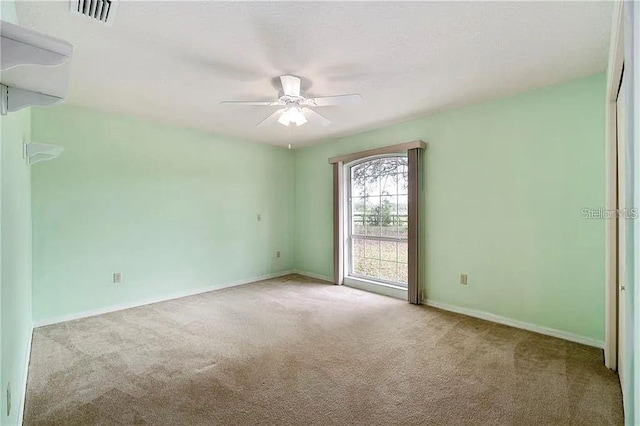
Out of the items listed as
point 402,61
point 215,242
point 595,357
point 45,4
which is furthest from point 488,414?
point 215,242

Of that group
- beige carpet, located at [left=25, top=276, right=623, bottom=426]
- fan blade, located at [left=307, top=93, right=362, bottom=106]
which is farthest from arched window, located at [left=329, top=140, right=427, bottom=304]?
fan blade, located at [left=307, top=93, right=362, bottom=106]

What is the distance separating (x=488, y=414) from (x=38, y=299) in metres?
4.41

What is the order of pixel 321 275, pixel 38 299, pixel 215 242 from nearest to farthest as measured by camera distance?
pixel 38 299
pixel 215 242
pixel 321 275

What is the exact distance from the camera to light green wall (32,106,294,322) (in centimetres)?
350

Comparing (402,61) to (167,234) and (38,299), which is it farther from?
(38,299)

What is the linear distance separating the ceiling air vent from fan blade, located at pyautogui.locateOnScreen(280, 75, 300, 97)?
1230 mm

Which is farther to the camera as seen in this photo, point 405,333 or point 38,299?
point 38,299

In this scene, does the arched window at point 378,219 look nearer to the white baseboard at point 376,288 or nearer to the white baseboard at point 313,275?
the white baseboard at point 376,288

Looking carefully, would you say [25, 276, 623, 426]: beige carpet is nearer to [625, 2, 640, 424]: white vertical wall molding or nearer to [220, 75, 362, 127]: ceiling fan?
[625, 2, 640, 424]: white vertical wall molding

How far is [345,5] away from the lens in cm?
185

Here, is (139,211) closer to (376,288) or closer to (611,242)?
(376,288)

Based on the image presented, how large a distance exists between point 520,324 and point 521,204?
4.16 feet

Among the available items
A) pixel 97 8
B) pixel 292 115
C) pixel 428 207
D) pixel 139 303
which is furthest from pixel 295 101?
pixel 139 303

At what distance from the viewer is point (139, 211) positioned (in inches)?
163
